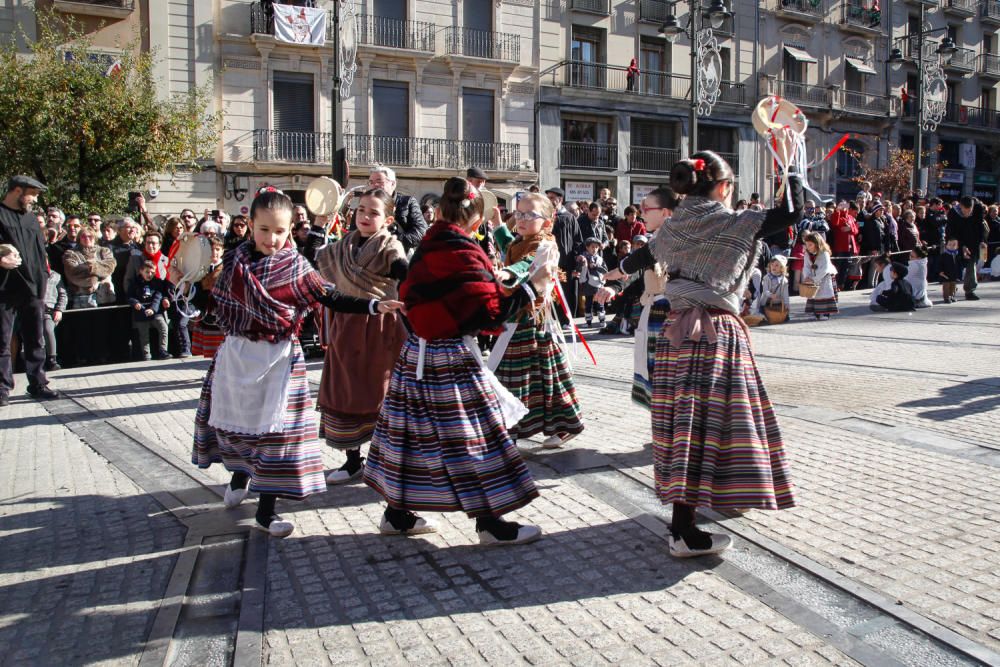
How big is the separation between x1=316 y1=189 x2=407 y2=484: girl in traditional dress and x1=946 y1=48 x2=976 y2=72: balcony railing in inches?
1659

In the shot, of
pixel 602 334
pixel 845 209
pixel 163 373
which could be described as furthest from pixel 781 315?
pixel 163 373

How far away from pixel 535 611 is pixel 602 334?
30.4 feet

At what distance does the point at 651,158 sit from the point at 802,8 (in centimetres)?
955

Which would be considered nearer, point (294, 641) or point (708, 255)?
point (294, 641)

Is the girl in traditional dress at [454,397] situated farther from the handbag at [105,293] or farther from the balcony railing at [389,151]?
the balcony railing at [389,151]

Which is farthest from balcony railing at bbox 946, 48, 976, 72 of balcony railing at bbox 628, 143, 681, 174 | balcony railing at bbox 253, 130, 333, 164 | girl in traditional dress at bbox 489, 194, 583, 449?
girl in traditional dress at bbox 489, 194, 583, 449

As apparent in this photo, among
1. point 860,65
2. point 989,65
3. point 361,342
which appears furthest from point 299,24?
point 989,65

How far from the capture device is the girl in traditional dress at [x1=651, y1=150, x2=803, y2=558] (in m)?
3.61

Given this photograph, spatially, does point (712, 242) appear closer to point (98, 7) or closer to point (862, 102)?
point (98, 7)

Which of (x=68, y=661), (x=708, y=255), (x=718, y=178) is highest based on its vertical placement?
(x=718, y=178)

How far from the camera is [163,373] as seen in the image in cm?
955

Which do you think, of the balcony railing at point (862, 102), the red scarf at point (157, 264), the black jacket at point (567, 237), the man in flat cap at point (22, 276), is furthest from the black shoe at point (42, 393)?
the balcony railing at point (862, 102)

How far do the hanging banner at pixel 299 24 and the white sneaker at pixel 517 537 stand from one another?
2253cm

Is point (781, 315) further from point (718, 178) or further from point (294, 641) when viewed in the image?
point (294, 641)
